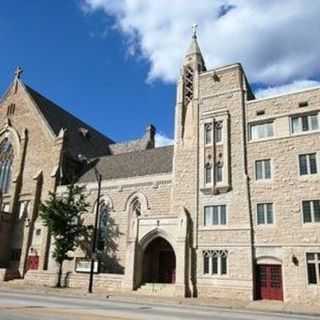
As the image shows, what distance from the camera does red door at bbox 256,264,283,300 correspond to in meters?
24.5

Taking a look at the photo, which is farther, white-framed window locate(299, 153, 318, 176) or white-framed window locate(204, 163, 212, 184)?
white-framed window locate(204, 163, 212, 184)

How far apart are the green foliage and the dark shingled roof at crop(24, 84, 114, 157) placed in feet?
34.1

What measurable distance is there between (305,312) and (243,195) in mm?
9265

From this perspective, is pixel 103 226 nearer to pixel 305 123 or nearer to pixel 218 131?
pixel 218 131

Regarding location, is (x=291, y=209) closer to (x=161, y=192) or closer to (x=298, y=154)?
(x=298, y=154)

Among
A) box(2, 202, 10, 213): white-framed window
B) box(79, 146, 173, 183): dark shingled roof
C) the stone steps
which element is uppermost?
box(79, 146, 173, 183): dark shingled roof

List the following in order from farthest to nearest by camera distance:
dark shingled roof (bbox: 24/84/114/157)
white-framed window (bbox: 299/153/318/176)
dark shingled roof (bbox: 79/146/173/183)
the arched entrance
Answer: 1. dark shingled roof (bbox: 24/84/114/157)
2. dark shingled roof (bbox: 79/146/173/183)
3. the arched entrance
4. white-framed window (bbox: 299/153/318/176)

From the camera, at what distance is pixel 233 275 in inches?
998

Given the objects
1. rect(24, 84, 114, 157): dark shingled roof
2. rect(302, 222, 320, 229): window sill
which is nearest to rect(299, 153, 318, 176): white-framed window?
rect(302, 222, 320, 229): window sill

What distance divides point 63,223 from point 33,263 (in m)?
7.73

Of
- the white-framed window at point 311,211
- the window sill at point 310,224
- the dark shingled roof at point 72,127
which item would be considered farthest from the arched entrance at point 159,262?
the dark shingled roof at point 72,127

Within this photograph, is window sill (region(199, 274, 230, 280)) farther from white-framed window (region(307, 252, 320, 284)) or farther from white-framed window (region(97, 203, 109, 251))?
white-framed window (region(97, 203, 109, 251))

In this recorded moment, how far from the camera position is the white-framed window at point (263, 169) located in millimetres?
26656

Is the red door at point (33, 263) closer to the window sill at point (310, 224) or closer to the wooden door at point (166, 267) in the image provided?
the wooden door at point (166, 267)
